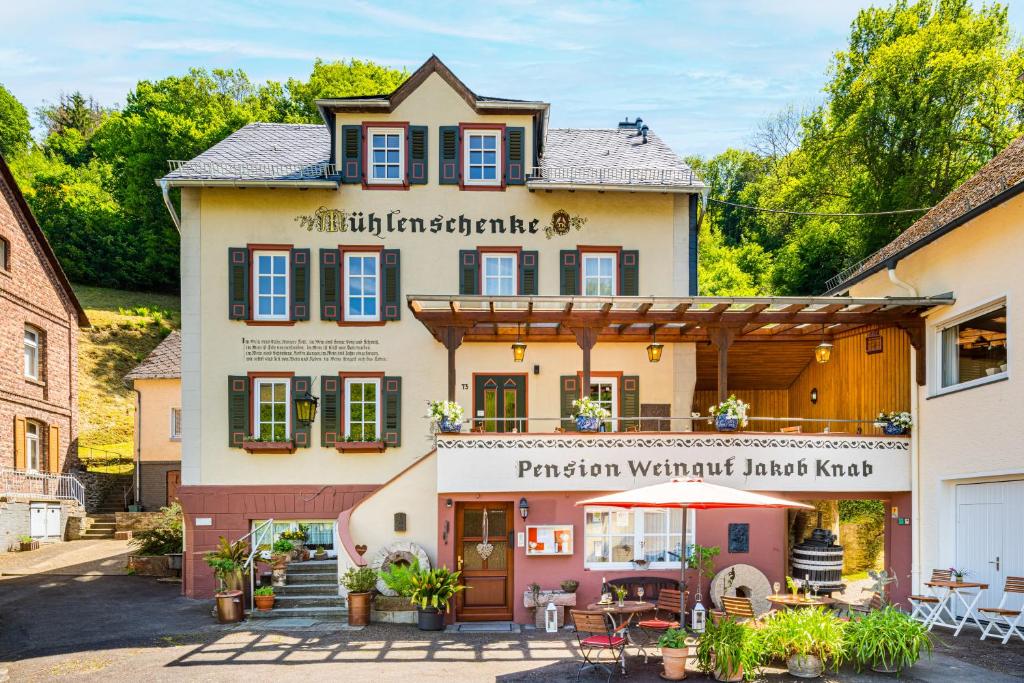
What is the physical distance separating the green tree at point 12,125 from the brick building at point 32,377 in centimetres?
3209

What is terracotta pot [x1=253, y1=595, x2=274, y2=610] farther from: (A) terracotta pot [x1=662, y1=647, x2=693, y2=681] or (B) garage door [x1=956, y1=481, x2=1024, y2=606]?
(B) garage door [x1=956, y1=481, x2=1024, y2=606]

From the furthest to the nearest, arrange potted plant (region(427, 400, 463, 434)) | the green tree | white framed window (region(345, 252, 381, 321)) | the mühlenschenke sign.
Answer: the green tree < white framed window (region(345, 252, 381, 321)) < potted plant (region(427, 400, 463, 434)) < the mühlenschenke sign

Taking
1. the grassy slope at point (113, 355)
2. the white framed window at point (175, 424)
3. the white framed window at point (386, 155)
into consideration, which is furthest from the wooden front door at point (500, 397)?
the grassy slope at point (113, 355)

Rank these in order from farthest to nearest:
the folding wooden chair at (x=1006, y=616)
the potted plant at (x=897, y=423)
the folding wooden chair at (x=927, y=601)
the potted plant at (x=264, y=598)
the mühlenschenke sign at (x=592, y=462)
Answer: the potted plant at (x=264, y=598), the potted plant at (x=897, y=423), the mühlenschenke sign at (x=592, y=462), the folding wooden chair at (x=927, y=601), the folding wooden chair at (x=1006, y=616)

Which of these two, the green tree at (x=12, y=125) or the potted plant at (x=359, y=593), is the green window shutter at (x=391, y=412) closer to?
the potted plant at (x=359, y=593)

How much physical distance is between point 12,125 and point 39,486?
3915cm

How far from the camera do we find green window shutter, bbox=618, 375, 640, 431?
18828 millimetres

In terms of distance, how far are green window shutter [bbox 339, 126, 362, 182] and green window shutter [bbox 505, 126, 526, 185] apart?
2.94m

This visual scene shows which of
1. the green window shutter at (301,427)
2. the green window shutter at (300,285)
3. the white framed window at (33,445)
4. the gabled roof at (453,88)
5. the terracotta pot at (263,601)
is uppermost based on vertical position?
the gabled roof at (453,88)

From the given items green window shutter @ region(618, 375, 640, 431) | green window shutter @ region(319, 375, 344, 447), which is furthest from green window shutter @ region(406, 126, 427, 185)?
green window shutter @ region(618, 375, 640, 431)

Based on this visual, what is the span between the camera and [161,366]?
2773 centimetres

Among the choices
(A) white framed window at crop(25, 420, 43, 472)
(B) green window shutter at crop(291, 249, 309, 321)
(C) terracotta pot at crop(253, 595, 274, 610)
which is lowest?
(C) terracotta pot at crop(253, 595, 274, 610)

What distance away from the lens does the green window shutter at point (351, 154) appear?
18906 mm

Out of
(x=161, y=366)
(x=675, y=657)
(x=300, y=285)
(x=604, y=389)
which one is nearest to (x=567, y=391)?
(x=604, y=389)
